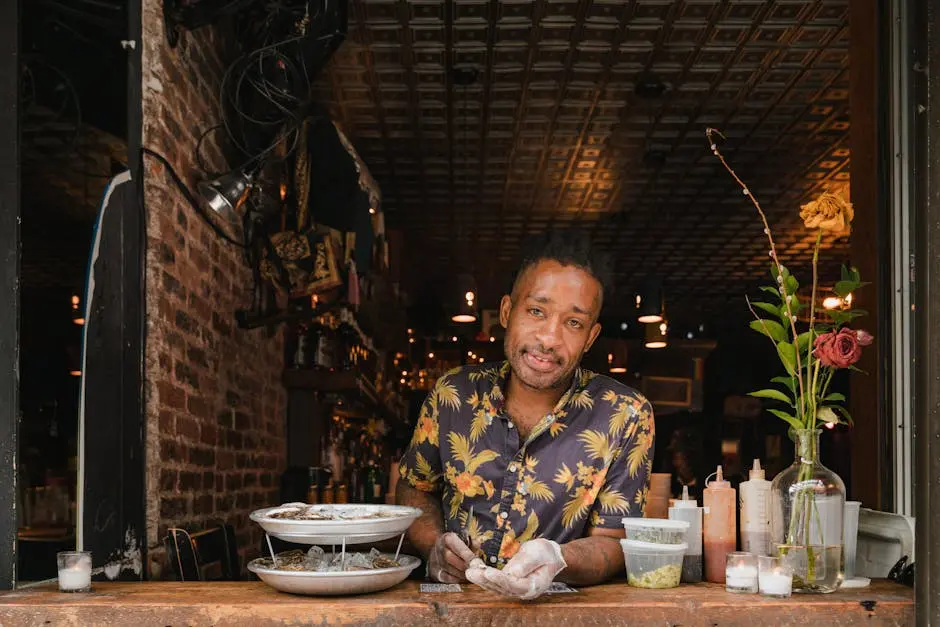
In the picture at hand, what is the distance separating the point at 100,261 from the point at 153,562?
101cm

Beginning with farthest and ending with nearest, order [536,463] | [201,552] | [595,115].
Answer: [595,115]
[201,552]
[536,463]

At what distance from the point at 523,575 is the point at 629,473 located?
0.79 m

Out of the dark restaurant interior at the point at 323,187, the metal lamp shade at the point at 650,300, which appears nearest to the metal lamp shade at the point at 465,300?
the dark restaurant interior at the point at 323,187

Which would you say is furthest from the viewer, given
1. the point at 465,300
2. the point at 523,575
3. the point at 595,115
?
the point at 465,300

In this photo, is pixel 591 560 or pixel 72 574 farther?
pixel 591 560

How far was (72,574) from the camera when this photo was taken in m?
2.08

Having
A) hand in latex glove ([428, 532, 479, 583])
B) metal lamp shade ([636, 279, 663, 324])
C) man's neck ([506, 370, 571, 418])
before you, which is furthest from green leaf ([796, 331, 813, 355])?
metal lamp shade ([636, 279, 663, 324])

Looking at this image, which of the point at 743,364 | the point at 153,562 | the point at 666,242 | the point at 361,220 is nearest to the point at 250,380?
the point at 361,220

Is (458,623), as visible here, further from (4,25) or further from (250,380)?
(250,380)

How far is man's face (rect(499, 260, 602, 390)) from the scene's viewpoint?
2590mm

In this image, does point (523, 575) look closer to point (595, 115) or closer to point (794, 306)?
point (794, 306)

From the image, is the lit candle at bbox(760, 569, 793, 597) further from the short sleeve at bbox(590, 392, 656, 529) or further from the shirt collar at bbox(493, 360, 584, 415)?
the shirt collar at bbox(493, 360, 584, 415)

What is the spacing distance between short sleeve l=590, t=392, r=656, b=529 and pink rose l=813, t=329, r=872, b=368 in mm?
536

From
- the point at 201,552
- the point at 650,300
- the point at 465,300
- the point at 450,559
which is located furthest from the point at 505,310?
the point at 650,300
